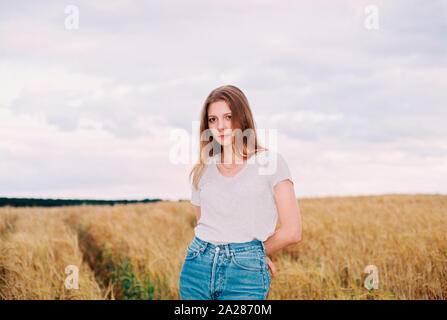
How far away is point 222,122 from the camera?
250 centimetres

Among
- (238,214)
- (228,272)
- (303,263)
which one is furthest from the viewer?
(303,263)

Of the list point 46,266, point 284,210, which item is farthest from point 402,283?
point 46,266

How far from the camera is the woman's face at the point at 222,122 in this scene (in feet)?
8.19

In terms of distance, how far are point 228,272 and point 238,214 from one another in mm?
349

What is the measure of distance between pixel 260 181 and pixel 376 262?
3.93 meters

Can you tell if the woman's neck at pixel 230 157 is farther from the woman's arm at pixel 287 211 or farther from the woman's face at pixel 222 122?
the woman's arm at pixel 287 211

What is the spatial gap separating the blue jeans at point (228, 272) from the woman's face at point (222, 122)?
686mm

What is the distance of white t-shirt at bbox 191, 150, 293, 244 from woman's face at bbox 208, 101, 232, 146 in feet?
0.73

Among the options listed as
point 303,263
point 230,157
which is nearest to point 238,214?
point 230,157

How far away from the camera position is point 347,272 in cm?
570

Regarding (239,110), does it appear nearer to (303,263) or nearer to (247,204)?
(247,204)

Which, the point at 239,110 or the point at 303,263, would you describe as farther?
the point at 303,263

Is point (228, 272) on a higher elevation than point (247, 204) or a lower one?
lower

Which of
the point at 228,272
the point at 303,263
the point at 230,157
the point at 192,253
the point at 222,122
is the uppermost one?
the point at 222,122
